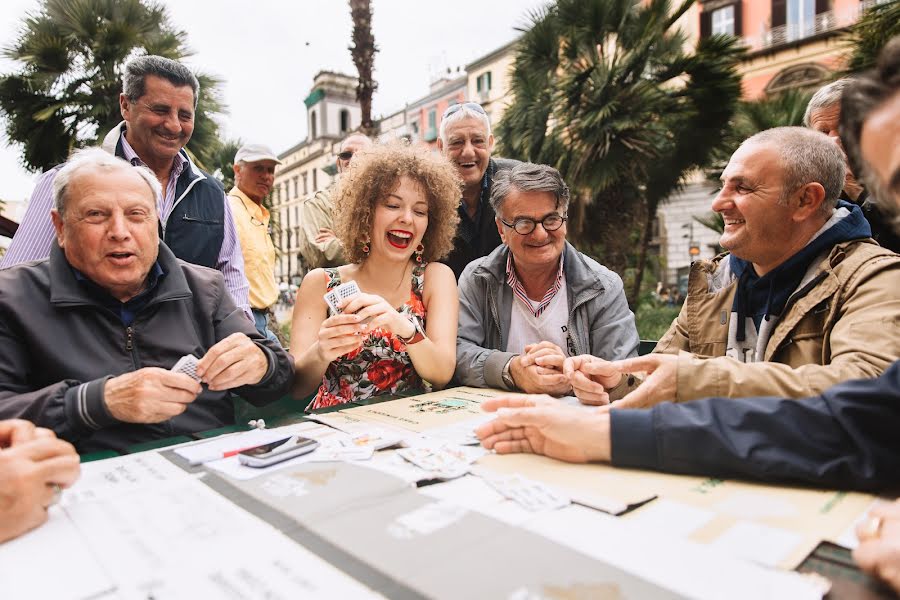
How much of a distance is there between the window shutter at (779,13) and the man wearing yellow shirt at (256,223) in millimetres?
24369

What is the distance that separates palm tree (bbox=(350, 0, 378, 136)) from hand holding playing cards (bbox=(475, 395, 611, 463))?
9.40 metres

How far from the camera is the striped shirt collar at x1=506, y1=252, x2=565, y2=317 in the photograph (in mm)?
2730

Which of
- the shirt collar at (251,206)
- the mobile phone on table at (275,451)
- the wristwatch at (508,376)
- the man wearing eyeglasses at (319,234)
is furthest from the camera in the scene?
the shirt collar at (251,206)

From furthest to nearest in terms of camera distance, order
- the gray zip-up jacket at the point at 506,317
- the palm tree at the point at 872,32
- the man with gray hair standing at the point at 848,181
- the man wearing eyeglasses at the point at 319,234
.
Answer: the palm tree at the point at 872,32 → the man wearing eyeglasses at the point at 319,234 → the man with gray hair standing at the point at 848,181 → the gray zip-up jacket at the point at 506,317

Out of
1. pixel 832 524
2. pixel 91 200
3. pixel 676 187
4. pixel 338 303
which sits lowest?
pixel 832 524

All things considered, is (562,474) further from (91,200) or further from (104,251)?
(91,200)

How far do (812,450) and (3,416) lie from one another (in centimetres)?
193

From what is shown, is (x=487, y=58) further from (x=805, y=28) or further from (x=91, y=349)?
(x=91, y=349)

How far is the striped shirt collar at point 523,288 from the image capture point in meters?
2.73

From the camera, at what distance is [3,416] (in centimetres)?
145

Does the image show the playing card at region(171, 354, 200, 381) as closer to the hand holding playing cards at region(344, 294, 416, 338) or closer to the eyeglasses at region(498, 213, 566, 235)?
the hand holding playing cards at region(344, 294, 416, 338)

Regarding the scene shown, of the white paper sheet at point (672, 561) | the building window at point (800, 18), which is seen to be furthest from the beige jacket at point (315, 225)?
the building window at point (800, 18)

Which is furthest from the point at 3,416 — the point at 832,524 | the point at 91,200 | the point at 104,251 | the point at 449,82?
the point at 449,82

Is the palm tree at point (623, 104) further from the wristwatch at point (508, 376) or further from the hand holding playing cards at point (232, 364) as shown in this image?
the hand holding playing cards at point (232, 364)
